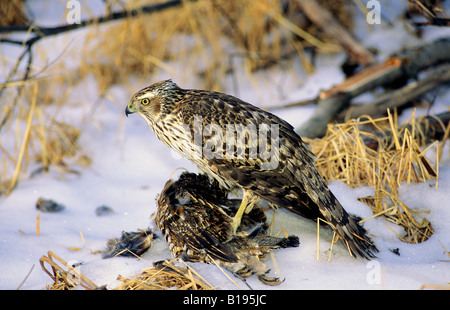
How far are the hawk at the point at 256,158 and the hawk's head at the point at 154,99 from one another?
157 millimetres

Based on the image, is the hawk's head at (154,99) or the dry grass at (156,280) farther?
the hawk's head at (154,99)

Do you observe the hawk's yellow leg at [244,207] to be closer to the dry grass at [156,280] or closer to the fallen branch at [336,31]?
the dry grass at [156,280]

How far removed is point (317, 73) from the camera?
20.8 ft

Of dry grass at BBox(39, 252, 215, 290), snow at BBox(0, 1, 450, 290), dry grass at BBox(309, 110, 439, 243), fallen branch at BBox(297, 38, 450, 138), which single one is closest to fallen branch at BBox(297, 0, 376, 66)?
fallen branch at BBox(297, 38, 450, 138)

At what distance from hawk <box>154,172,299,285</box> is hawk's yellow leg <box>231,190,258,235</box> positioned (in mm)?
27

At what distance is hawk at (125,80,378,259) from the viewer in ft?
9.54

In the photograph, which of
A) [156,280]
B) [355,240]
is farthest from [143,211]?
[355,240]

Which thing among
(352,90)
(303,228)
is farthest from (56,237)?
(352,90)

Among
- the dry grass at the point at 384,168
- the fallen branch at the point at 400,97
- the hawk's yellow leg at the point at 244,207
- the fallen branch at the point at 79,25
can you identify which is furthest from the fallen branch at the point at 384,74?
the fallen branch at the point at 79,25

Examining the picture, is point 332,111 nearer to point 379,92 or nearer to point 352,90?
point 352,90

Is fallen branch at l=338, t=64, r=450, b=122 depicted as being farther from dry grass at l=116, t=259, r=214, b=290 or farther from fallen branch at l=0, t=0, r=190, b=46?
dry grass at l=116, t=259, r=214, b=290

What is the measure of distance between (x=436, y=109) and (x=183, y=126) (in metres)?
3.30

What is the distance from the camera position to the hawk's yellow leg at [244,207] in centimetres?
295

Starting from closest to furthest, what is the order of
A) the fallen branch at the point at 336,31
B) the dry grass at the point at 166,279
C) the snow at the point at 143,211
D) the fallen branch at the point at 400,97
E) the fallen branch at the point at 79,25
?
the dry grass at the point at 166,279
the snow at the point at 143,211
the fallen branch at the point at 79,25
the fallen branch at the point at 400,97
the fallen branch at the point at 336,31
